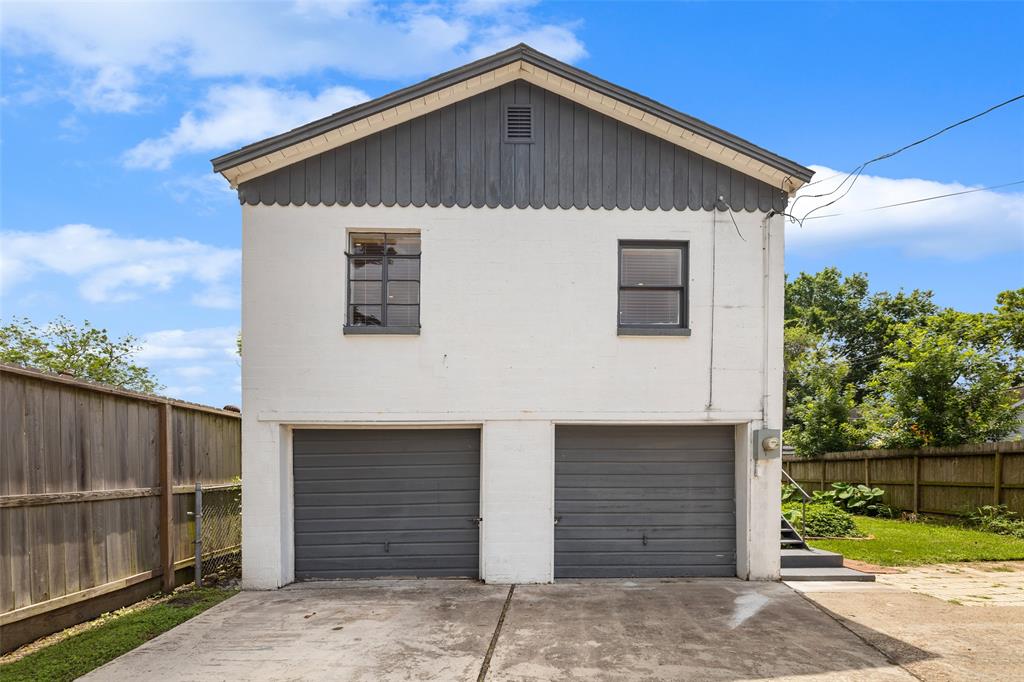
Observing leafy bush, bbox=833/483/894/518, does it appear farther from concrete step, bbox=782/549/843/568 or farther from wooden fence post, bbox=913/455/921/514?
concrete step, bbox=782/549/843/568

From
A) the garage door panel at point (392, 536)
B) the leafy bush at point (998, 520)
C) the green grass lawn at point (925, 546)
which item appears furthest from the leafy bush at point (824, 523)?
the garage door panel at point (392, 536)

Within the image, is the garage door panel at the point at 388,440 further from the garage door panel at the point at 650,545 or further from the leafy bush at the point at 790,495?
the leafy bush at the point at 790,495

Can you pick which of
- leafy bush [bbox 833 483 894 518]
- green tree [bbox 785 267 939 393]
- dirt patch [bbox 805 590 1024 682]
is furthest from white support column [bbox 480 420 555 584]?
green tree [bbox 785 267 939 393]

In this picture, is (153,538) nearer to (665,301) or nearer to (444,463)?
(444,463)

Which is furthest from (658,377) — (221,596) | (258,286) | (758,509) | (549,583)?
(221,596)

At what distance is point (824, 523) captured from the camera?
13.6 metres

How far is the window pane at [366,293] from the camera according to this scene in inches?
381

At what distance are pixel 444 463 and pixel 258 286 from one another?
134 inches

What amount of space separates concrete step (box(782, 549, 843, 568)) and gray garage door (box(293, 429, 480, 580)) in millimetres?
4224

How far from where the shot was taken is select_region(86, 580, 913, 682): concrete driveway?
6.08m

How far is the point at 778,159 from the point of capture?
9398 mm

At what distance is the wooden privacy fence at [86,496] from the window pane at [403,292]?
312 centimetres

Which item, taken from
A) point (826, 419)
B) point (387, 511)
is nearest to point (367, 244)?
point (387, 511)

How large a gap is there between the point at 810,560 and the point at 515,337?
5018mm
